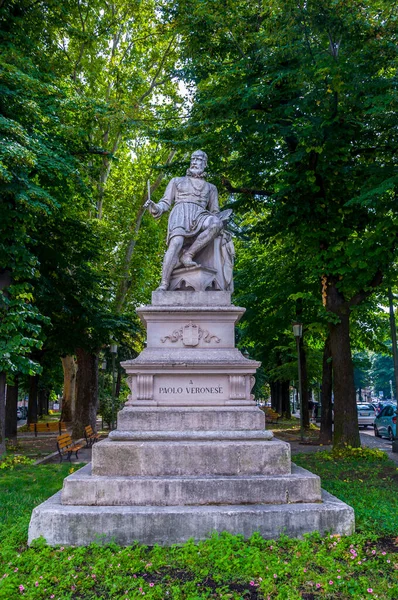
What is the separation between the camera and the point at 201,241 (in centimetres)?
791

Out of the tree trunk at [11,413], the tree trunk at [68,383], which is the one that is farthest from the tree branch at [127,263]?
the tree trunk at [68,383]

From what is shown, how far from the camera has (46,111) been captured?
1223 cm

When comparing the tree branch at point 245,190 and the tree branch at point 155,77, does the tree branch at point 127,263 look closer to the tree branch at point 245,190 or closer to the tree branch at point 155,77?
the tree branch at point 155,77

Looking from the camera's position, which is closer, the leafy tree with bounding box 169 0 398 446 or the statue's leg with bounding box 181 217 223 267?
the statue's leg with bounding box 181 217 223 267

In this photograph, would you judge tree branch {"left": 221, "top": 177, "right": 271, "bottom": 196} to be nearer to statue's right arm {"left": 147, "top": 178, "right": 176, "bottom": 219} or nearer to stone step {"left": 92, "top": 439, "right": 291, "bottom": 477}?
statue's right arm {"left": 147, "top": 178, "right": 176, "bottom": 219}

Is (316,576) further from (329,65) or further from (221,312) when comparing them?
(329,65)

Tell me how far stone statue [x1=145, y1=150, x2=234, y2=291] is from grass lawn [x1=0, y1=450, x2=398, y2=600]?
3876 mm

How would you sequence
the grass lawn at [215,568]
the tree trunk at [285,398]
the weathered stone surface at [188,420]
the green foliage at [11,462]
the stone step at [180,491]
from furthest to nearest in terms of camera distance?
A: 1. the tree trunk at [285,398]
2. the green foliage at [11,462]
3. the weathered stone surface at [188,420]
4. the stone step at [180,491]
5. the grass lawn at [215,568]

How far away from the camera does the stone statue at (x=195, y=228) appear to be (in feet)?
25.9

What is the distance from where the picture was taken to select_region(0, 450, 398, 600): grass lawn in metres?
4.27

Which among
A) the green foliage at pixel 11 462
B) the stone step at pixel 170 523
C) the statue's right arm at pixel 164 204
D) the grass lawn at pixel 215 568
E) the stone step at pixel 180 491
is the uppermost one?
the statue's right arm at pixel 164 204

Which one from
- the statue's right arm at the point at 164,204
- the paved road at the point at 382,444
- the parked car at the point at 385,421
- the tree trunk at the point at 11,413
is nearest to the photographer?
the statue's right arm at the point at 164,204

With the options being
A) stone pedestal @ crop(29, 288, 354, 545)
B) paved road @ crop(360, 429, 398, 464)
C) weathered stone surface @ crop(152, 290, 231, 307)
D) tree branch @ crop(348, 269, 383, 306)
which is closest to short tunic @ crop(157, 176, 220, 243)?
weathered stone surface @ crop(152, 290, 231, 307)

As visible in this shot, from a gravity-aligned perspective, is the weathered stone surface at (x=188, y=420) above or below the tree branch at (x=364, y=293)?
below
